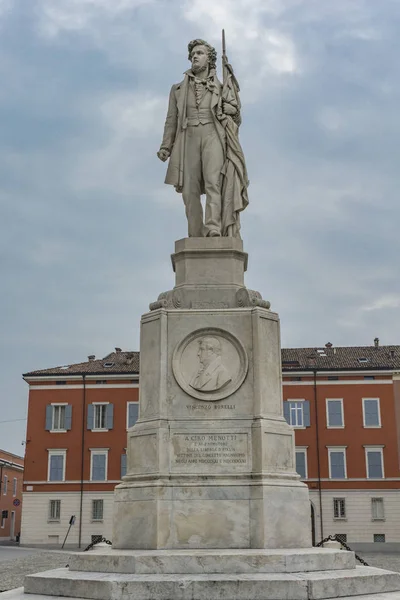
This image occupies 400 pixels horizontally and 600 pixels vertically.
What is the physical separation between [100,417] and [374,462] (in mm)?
19725

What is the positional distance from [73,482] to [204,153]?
145 ft

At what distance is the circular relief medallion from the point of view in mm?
10758

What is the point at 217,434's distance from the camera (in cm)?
1052

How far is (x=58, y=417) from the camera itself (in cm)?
5422

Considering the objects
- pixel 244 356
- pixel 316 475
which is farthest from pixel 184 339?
pixel 316 475

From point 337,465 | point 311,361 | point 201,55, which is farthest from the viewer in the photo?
point 311,361

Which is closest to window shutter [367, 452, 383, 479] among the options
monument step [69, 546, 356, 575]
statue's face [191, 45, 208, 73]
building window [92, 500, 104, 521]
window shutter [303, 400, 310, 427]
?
window shutter [303, 400, 310, 427]

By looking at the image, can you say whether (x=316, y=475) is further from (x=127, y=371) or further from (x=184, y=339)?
(x=184, y=339)

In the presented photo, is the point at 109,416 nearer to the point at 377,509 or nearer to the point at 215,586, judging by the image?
the point at 377,509

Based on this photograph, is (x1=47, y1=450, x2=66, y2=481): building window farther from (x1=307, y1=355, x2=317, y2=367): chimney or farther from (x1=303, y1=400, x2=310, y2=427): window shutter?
(x1=307, y1=355, x2=317, y2=367): chimney

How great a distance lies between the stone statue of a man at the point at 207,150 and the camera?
1227 centimetres

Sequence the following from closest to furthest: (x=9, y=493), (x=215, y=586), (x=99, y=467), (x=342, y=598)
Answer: (x=215, y=586) < (x=342, y=598) < (x=99, y=467) < (x=9, y=493)

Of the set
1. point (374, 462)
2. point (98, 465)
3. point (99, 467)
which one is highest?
point (374, 462)

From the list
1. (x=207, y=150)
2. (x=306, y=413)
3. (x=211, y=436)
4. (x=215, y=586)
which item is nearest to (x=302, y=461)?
(x=306, y=413)
